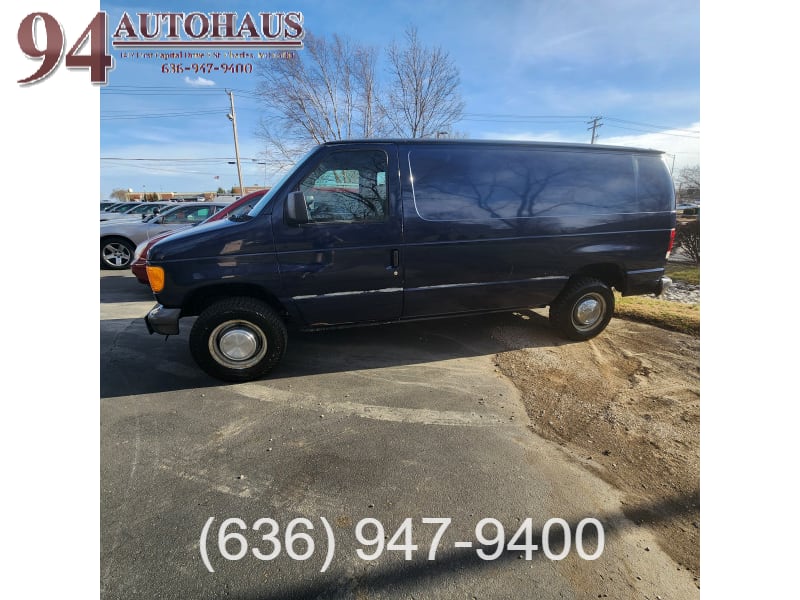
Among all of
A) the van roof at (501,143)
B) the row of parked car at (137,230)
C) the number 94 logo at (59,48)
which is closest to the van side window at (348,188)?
the van roof at (501,143)

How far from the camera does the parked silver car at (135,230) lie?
891cm

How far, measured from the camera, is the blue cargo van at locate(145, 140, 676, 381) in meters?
3.28

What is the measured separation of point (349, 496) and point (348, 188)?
8.24ft

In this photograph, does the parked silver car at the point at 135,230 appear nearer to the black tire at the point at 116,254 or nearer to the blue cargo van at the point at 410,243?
the black tire at the point at 116,254

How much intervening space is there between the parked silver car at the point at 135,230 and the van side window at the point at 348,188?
642 centimetres

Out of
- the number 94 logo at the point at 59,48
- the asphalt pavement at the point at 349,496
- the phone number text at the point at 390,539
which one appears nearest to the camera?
the asphalt pavement at the point at 349,496

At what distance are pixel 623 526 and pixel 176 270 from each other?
11.6ft

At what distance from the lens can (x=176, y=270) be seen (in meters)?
3.17

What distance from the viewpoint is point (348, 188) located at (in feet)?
11.4

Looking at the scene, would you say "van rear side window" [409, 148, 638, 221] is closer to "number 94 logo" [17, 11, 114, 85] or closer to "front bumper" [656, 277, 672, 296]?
"front bumper" [656, 277, 672, 296]

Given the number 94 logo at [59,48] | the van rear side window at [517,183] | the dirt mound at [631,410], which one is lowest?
the dirt mound at [631,410]

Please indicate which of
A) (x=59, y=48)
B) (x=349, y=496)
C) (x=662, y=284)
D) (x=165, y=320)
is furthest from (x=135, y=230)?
(x=662, y=284)

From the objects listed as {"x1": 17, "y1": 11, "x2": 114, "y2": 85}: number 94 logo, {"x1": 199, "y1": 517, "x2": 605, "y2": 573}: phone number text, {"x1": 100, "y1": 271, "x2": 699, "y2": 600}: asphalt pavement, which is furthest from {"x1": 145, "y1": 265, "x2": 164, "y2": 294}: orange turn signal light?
{"x1": 199, "y1": 517, "x2": 605, "y2": 573}: phone number text

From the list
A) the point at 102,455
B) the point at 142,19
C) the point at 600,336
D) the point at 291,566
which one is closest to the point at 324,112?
the point at 142,19
